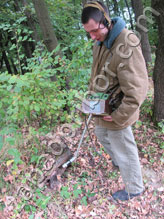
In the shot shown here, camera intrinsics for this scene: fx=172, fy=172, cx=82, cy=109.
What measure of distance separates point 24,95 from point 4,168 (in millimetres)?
1131

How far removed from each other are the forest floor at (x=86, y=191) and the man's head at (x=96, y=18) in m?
1.87

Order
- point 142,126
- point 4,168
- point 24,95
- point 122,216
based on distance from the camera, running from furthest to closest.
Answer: point 142,126, point 4,168, point 24,95, point 122,216

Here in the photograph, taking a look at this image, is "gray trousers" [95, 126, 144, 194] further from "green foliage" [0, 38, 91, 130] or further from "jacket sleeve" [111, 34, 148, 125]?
"green foliage" [0, 38, 91, 130]

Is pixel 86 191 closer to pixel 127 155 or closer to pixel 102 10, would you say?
pixel 127 155

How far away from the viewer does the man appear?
4.83 ft

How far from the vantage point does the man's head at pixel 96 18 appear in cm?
148

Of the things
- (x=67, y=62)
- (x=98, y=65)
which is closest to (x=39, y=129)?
(x=67, y=62)

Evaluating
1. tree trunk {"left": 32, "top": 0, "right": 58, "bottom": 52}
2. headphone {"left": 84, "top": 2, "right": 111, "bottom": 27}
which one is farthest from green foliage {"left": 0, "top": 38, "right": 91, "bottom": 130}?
headphone {"left": 84, "top": 2, "right": 111, "bottom": 27}

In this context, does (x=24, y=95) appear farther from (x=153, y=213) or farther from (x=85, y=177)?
(x=153, y=213)

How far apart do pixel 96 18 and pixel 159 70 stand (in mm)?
1850

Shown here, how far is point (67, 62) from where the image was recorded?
2855mm

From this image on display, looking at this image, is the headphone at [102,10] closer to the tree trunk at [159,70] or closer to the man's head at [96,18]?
the man's head at [96,18]

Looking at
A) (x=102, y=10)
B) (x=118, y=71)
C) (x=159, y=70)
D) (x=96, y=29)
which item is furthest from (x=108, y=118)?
(x=159, y=70)

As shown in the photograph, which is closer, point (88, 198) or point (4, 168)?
point (88, 198)
